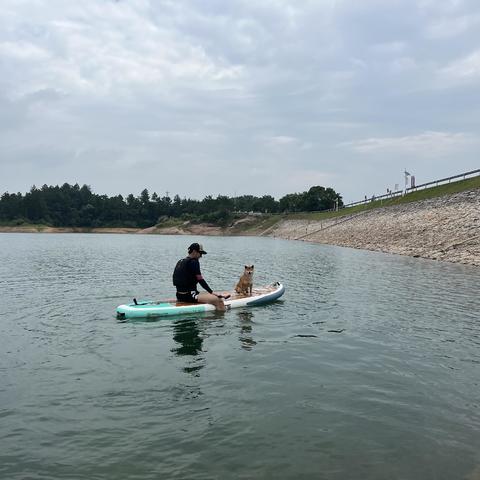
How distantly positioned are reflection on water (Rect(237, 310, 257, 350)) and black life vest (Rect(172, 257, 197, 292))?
7.78 ft

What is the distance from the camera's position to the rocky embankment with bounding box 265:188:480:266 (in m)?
47.3

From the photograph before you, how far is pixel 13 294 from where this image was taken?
82.8 feet

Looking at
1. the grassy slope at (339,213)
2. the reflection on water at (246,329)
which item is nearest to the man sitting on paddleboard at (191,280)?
the reflection on water at (246,329)

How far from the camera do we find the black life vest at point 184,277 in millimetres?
19734

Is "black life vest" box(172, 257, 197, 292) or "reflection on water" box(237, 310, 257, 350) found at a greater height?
"black life vest" box(172, 257, 197, 292)

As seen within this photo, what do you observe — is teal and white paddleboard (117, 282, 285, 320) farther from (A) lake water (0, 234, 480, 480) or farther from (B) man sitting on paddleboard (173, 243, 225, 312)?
(A) lake water (0, 234, 480, 480)

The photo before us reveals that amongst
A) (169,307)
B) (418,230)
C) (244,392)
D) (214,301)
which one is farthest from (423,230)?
(244,392)

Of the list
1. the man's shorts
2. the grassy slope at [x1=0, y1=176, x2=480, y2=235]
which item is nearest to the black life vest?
the man's shorts

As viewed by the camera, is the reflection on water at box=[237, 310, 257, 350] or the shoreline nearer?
the reflection on water at box=[237, 310, 257, 350]

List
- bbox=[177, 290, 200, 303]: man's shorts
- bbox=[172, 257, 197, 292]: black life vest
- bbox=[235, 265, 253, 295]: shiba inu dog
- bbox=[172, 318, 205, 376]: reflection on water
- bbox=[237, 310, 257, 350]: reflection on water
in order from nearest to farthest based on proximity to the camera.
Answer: bbox=[172, 318, 205, 376]: reflection on water < bbox=[237, 310, 257, 350]: reflection on water < bbox=[172, 257, 197, 292]: black life vest < bbox=[177, 290, 200, 303]: man's shorts < bbox=[235, 265, 253, 295]: shiba inu dog

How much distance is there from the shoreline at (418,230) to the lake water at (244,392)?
27402 mm

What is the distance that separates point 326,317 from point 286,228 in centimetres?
11150

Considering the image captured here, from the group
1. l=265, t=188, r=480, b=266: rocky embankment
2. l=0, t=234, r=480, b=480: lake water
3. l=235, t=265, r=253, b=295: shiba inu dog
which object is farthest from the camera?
l=265, t=188, r=480, b=266: rocky embankment

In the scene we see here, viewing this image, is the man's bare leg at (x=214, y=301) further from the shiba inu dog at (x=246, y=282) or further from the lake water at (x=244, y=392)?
the shiba inu dog at (x=246, y=282)
